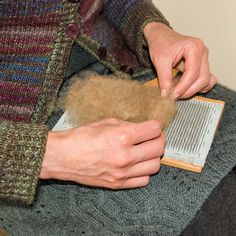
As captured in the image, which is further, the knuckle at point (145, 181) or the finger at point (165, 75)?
the finger at point (165, 75)

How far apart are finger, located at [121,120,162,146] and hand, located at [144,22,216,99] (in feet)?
0.42

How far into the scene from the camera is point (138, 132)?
65 centimetres

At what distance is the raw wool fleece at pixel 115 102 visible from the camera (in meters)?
0.73

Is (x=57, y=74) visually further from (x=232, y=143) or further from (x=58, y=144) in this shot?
(x=232, y=143)

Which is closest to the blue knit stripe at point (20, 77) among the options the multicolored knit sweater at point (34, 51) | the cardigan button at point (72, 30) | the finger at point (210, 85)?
the multicolored knit sweater at point (34, 51)

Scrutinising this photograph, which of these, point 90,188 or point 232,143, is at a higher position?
point 232,143

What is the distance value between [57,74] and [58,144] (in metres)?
0.18

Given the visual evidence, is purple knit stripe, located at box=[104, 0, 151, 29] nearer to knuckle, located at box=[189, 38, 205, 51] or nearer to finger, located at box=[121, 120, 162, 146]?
knuckle, located at box=[189, 38, 205, 51]

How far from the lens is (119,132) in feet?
2.09

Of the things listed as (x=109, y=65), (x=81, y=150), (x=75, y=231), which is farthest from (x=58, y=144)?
(x=109, y=65)

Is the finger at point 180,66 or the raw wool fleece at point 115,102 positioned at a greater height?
the finger at point 180,66

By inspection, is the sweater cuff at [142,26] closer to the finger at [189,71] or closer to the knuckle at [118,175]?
the finger at [189,71]

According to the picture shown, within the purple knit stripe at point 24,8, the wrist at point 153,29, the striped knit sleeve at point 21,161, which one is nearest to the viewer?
the striped knit sleeve at point 21,161

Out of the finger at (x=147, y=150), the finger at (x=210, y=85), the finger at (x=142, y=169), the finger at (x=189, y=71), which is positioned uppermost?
the finger at (x=189, y=71)
